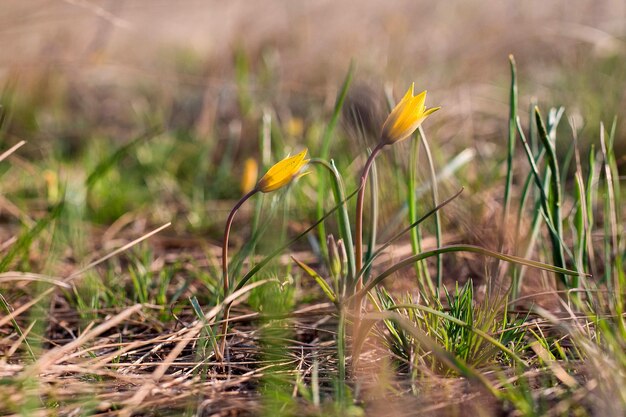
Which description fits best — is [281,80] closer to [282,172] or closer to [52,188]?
[52,188]

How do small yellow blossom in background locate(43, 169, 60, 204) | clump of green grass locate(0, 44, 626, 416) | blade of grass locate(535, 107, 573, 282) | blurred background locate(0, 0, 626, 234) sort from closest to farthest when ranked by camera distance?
clump of green grass locate(0, 44, 626, 416) → blade of grass locate(535, 107, 573, 282) → small yellow blossom in background locate(43, 169, 60, 204) → blurred background locate(0, 0, 626, 234)

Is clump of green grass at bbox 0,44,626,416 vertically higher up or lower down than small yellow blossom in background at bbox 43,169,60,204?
lower down

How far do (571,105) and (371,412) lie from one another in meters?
2.16

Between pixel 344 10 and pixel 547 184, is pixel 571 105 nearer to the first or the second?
pixel 547 184

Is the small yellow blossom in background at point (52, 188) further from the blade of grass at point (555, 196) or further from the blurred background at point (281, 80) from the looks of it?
the blade of grass at point (555, 196)

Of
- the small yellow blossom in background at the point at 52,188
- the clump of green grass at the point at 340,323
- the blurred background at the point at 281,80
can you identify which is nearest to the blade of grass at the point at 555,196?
the clump of green grass at the point at 340,323

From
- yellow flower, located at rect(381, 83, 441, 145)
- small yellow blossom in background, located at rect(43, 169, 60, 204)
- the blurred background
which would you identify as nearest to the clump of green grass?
yellow flower, located at rect(381, 83, 441, 145)

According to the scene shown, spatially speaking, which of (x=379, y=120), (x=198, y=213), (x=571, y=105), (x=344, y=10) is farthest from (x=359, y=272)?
(x=344, y=10)

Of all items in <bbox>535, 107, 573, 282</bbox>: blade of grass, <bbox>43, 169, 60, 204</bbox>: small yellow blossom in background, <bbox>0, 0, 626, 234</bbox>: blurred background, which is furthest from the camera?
<bbox>0, 0, 626, 234</bbox>: blurred background

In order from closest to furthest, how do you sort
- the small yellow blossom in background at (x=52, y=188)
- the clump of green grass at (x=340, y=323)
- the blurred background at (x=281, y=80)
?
the clump of green grass at (x=340, y=323) < the small yellow blossom in background at (x=52, y=188) < the blurred background at (x=281, y=80)

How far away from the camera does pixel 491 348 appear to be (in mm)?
1096

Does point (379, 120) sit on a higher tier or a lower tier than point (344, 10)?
lower

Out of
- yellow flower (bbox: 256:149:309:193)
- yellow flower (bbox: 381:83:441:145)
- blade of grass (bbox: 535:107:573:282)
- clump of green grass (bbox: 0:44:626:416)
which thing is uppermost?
yellow flower (bbox: 381:83:441:145)

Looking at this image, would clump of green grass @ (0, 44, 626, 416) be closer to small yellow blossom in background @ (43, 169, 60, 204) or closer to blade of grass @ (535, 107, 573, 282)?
blade of grass @ (535, 107, 573, 282)
